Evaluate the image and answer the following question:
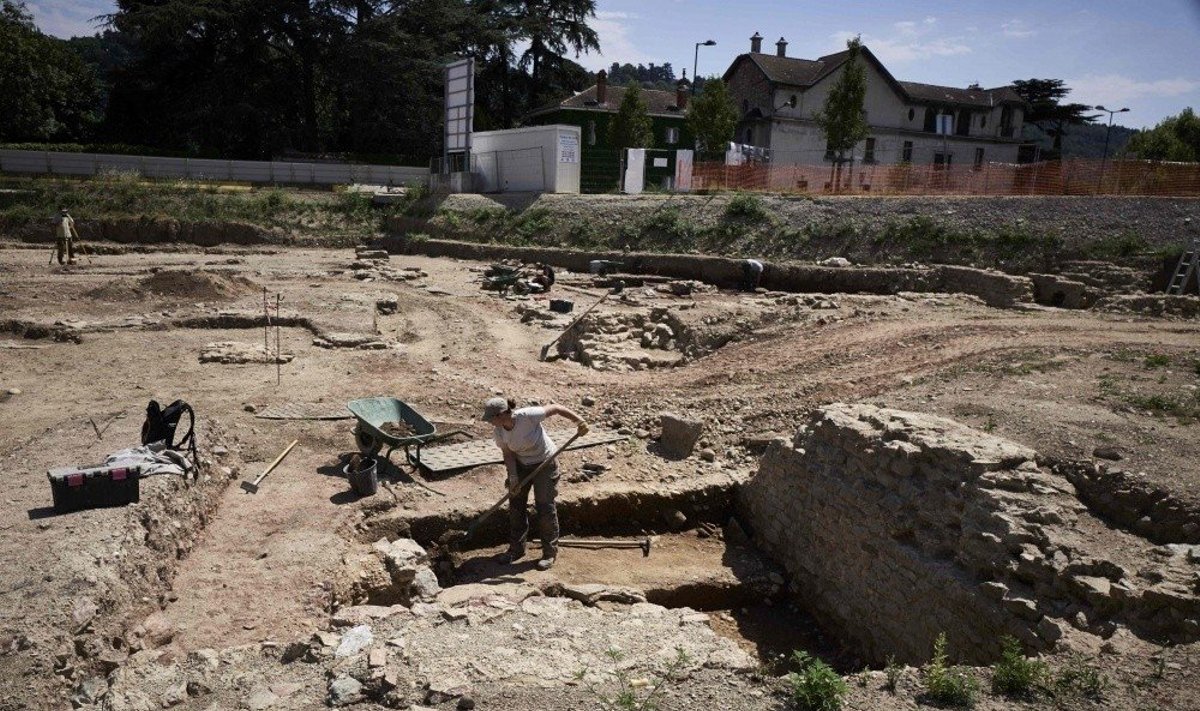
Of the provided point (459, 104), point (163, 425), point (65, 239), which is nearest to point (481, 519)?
point (163, 425)

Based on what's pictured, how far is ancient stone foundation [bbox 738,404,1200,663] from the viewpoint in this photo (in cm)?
567

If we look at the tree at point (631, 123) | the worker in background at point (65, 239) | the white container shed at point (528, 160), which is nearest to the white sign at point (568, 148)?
the white container shed at point (528, 160)

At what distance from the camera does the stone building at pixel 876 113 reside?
146 feet

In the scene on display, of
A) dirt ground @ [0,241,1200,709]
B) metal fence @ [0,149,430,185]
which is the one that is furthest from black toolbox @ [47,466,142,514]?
metal fence @ [0,149,430,185]

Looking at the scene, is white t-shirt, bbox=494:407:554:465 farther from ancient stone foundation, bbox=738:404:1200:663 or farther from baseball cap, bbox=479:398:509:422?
ancient stone foundation, bbox=738:404:1200:663

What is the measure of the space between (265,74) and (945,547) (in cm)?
4665

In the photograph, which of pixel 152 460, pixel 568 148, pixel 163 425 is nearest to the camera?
pixel 152 460

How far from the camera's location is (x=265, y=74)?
43.9 m

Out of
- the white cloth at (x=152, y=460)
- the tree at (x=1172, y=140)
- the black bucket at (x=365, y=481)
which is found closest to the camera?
the white cloth at (x=152, y=460)

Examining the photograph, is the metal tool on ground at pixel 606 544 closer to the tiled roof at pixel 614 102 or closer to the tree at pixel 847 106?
Result: the tree at pixel 847 106

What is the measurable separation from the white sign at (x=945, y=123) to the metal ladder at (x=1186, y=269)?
35433 mm

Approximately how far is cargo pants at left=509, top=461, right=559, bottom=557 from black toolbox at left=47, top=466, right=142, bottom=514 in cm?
344

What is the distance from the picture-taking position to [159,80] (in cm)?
4394

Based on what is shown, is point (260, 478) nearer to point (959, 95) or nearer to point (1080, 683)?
point (1080, 683)
